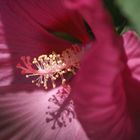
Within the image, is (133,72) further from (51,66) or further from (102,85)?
(51,66)

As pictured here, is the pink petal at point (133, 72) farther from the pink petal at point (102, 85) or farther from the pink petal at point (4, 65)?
the pink petal at point (4, 65)

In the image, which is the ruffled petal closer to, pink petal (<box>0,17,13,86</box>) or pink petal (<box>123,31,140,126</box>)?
pink petal (<box>0,17,13,86</box>)

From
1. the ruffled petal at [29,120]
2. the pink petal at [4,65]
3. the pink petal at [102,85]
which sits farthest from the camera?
the pink petal at [4,65]

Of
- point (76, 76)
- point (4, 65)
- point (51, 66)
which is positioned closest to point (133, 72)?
point (76, 76)

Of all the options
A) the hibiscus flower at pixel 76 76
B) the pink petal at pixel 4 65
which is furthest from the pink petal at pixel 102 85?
the pink petal at pixel 4 65

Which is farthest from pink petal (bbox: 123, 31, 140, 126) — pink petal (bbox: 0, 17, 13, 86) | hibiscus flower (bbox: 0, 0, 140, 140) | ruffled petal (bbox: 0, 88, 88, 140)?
pink petal (bbox: 0, 17, 13, 86)

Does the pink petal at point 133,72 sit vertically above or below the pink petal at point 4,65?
below

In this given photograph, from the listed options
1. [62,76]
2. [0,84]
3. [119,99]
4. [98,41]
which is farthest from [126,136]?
[0,84]
